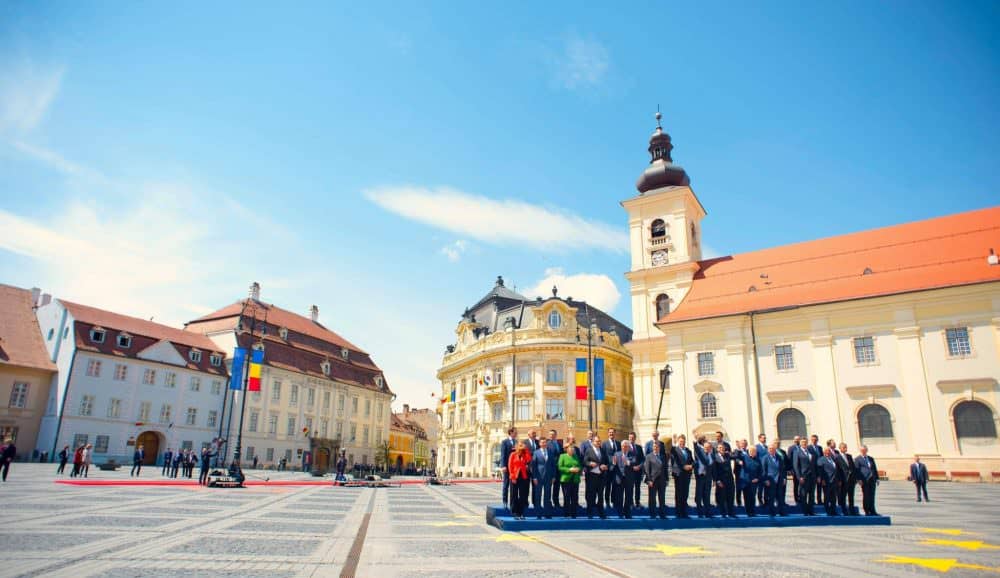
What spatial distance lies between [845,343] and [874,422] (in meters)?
4.73

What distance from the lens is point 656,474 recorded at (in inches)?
500

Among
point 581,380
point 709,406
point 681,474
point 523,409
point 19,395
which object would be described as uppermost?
point 581,380

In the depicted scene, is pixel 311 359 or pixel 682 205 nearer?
pixel 682 205

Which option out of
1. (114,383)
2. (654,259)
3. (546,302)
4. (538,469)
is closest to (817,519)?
(538,469)

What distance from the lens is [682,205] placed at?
1783 inches

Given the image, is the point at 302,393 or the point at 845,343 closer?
the point at 845,343

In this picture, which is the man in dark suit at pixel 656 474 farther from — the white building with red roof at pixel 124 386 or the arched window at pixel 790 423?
the white building with red roof at pixel 124 386

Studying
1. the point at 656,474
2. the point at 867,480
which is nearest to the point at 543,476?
the point at 656,474

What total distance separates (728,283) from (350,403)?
135 ft


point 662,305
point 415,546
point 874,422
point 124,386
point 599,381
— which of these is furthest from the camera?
point 662,305

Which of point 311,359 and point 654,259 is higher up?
point 654,259

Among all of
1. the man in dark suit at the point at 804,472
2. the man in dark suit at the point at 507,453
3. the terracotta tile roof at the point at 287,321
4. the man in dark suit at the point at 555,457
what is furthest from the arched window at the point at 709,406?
the terracotta tile roof at the point at 287,321

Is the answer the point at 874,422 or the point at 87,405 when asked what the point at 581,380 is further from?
the point at 87,405

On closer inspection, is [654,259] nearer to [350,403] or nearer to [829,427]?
[829,427]
